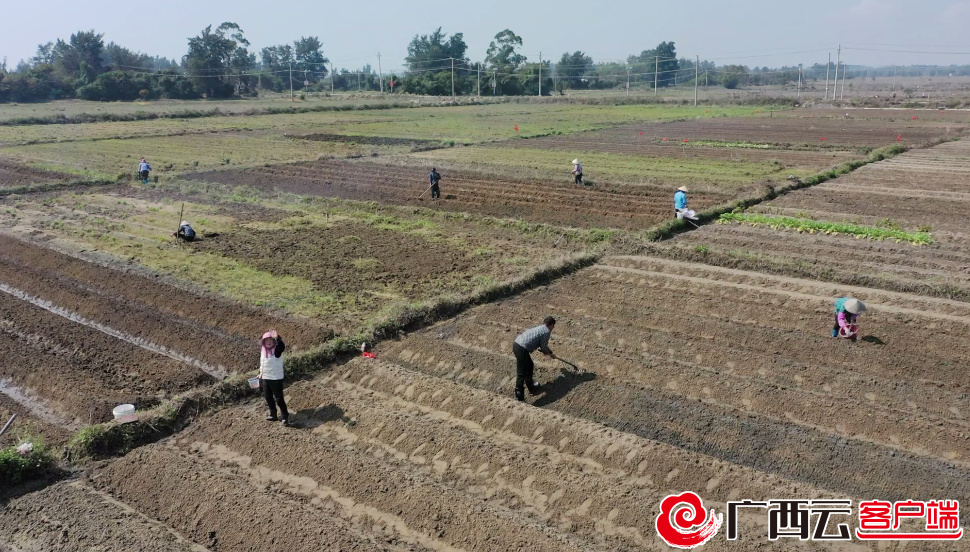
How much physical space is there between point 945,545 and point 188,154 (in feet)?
125

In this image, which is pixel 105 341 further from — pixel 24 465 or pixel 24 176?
pixel 24 176

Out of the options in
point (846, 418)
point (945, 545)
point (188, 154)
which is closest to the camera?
point (945, 545)

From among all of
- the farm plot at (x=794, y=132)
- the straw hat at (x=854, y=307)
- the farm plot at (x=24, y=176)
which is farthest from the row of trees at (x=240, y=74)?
the straw hat at (x=854, y=307)

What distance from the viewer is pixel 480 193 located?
25.6 m

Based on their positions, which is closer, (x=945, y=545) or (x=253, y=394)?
(x=945, y=545)

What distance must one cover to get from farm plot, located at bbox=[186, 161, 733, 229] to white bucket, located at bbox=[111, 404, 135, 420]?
1342 cm

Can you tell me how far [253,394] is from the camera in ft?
35.8

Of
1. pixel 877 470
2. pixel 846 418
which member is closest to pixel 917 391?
pixel 846 418

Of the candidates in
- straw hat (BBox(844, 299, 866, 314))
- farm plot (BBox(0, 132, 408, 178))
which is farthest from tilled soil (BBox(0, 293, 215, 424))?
farm plot (BBox(0, 132, 408, 178))

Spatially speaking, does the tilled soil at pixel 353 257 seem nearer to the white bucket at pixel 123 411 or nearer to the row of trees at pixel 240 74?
the white bucket at pixel 123 411

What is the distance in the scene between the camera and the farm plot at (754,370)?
8.88 m

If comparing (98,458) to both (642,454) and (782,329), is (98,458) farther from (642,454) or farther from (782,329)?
(782,329)

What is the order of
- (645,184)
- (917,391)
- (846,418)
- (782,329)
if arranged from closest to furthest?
(846,418) → (917,391) → (782,329) → (645,184)

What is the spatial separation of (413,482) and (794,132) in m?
44.0
